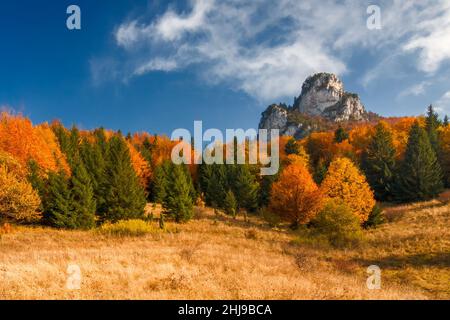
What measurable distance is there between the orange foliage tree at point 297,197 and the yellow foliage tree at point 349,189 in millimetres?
2181

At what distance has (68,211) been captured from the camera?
3152 cm

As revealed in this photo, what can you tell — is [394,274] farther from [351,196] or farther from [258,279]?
[351,196]

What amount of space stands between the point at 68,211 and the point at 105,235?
6.59 m

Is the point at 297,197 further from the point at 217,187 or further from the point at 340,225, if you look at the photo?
the point at 217,187

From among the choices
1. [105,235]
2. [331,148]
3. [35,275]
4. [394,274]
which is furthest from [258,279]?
[331,148]

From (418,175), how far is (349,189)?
24.2 m

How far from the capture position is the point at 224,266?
52.7 ft

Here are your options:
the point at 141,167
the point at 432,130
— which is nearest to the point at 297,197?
the point at 141,167

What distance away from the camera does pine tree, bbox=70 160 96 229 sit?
3209 cm

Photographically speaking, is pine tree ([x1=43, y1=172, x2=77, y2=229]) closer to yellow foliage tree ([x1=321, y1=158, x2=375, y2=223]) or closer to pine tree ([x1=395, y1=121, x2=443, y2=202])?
yellow foliage tree ([x1=321, y1=158, x2=375, y2=223])

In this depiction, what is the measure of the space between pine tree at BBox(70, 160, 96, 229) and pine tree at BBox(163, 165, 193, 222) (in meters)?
10.1

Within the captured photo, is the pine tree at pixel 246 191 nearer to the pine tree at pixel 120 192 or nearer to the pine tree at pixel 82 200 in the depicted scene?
the pine tree at pixel 120 192

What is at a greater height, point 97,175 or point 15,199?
point 97,175

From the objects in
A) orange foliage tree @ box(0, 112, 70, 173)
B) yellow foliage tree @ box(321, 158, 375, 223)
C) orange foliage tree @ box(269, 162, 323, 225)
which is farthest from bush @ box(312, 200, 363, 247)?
orange foliage tree @ box(0, 112, 70, 173)
